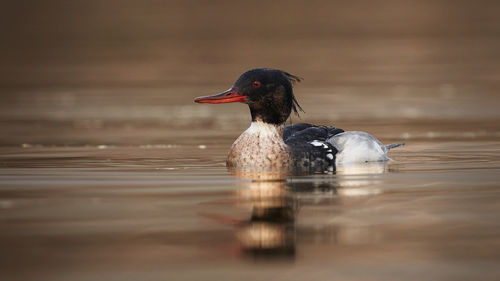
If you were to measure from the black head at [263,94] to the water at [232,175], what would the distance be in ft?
2.33

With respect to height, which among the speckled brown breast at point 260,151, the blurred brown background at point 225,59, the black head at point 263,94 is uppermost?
the blurred brown background at point 225,59

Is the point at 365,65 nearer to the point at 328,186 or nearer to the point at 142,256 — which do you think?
the point at 328,186

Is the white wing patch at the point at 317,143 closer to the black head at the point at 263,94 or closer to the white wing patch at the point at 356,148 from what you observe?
the white wing patch at the point at 356,148

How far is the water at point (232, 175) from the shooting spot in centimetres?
549

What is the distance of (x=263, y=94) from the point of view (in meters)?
Result: 10.1

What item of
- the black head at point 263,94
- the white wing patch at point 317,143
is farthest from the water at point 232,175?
the black head at point 263,94

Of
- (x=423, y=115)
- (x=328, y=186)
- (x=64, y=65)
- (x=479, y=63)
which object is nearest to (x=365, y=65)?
(x=479, y=63)

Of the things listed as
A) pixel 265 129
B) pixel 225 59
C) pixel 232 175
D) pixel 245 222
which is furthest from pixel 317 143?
pixel 225 59

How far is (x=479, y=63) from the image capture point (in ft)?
84.5

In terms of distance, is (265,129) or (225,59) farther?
(225,59)

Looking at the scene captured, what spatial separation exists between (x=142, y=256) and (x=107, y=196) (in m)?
2.33

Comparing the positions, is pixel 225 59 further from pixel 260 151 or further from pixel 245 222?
pixel 245 222

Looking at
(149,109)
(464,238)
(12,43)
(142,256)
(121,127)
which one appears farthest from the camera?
(12,43)

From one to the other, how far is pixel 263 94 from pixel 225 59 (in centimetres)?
1900
